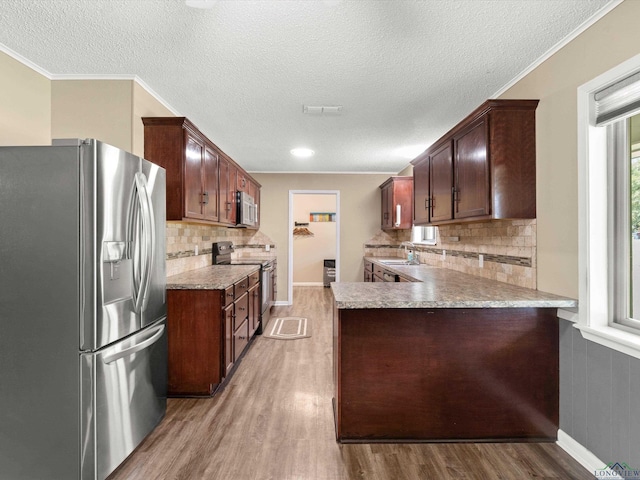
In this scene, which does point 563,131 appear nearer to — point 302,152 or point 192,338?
point 192,338

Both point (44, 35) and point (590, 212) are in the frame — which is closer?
point (590, 212)

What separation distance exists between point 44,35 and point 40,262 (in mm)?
1422

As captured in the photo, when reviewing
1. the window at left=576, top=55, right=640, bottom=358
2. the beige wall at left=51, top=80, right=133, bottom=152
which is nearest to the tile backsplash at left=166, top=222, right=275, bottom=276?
the beige wall at left=51, top=80, right=133, bottom=152

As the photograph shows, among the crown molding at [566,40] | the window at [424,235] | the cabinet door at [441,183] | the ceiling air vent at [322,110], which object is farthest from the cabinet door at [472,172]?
the window at [424,235]

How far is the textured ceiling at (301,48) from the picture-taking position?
5.70ft

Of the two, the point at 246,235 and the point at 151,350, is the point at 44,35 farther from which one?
the point at 246,235

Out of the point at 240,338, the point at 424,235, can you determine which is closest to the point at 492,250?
the point at 424,235

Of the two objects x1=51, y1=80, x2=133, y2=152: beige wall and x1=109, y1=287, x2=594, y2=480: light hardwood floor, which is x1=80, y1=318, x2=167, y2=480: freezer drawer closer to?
x1=109, y1=287, x2=594, y2=480: light hardwood floor

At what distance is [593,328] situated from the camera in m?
1.78

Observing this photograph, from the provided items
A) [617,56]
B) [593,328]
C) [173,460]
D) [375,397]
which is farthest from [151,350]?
[617,56]

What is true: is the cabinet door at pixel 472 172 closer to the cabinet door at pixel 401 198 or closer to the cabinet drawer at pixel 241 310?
the cabinet drawer at pixel 241 310

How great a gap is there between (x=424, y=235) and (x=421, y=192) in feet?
4.82

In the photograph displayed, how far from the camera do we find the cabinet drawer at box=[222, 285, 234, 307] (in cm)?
263

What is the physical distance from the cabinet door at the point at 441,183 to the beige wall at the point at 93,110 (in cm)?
262
